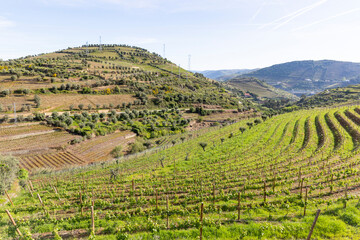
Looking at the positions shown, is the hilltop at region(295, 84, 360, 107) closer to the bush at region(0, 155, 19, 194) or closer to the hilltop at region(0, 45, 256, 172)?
the hilltop at region(0, 45, 256, 172)

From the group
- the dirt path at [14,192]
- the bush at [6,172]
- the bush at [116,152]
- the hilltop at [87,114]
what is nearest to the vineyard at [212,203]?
the dirt path at [14,192]

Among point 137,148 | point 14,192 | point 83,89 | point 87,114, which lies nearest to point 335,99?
point 137,148

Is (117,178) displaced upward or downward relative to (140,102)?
downward

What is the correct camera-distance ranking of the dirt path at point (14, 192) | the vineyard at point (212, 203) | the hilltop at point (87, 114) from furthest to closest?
the hilltop at point (87, 114) < the dirt path at point (14, 192) < the vineyard at point (212, 203)

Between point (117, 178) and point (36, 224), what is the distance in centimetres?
1269

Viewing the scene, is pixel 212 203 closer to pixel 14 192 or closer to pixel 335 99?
pixel 14 192

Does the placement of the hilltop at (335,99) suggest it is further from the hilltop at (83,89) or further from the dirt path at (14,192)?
the dirt path at (14,192)

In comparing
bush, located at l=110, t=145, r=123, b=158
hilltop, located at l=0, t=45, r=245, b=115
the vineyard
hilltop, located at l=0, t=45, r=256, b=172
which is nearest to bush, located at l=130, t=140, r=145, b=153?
hilltop, located at l=0, t=45, r=256, b=172

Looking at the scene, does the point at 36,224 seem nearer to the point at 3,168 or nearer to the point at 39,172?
the point at 3,168

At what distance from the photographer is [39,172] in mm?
39344

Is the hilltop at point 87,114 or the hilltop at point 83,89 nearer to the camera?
the hilltop at point 87,114

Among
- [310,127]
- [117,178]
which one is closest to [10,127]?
[117,178]

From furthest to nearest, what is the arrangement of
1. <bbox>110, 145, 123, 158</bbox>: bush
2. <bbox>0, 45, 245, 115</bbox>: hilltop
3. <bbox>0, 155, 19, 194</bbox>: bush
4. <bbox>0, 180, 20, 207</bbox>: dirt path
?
<bbox>0, 45, 245, 115</bbox>: hilltop < <bbox>110, 145, 123, 158</bbox>: bush < <bbox>0, 155, 19, 194</bbox>: bush < <bbox>0, 180, 20, 207</bbox>: dirt path

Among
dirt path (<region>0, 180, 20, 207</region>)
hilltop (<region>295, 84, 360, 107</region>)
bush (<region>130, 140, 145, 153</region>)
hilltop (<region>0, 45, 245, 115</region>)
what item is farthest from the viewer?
hilltop (<region>295, 84, 360, 107</region>)
